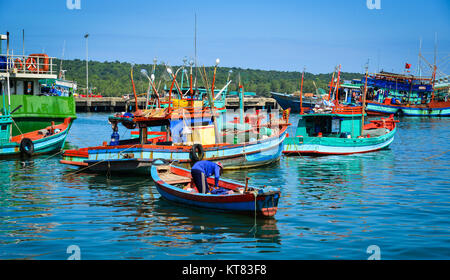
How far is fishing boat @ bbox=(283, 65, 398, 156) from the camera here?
98.9 ft

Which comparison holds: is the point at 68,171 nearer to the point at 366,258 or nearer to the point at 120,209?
the point at 120,209

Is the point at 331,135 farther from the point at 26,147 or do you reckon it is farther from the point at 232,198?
the point at 26,147

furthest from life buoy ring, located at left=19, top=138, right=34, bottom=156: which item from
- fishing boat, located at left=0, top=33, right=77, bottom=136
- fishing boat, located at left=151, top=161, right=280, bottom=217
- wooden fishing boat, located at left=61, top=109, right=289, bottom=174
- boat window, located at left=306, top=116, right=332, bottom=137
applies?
boat window, located at left=306, top=116, right=332, bottom=137

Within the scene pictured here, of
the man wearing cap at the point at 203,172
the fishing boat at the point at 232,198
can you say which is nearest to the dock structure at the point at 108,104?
the fishing boat at the point at 232,198

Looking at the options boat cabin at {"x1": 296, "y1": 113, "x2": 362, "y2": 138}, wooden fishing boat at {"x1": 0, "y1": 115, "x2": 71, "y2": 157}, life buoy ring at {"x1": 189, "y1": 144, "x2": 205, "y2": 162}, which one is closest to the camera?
life buoy ring at {"x1": 189, "y1": 144, "x2": 205, "y2": 162}

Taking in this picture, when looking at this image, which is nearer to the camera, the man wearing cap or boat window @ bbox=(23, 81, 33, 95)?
the man wearing cap

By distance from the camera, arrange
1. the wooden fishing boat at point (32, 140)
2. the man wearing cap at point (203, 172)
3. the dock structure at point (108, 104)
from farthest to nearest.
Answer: the dock structure at point (108, 104), the wooden fishing boat at point (32, 140), the man wearing cap at point (203, 172)

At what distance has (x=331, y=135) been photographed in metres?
32.3

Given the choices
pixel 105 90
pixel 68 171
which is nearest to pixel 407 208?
pixel 68 171

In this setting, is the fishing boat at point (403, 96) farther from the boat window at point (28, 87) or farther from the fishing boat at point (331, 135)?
the boat window at point (28, 87)

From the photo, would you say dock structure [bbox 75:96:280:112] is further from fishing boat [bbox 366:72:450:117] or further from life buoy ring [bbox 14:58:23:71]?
life buoy ring [bbox 14:58:23:71]

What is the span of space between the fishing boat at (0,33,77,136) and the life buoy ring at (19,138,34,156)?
2481mm

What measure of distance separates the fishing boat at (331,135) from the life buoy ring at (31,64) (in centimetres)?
1790

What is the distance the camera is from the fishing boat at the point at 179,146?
2225cm
